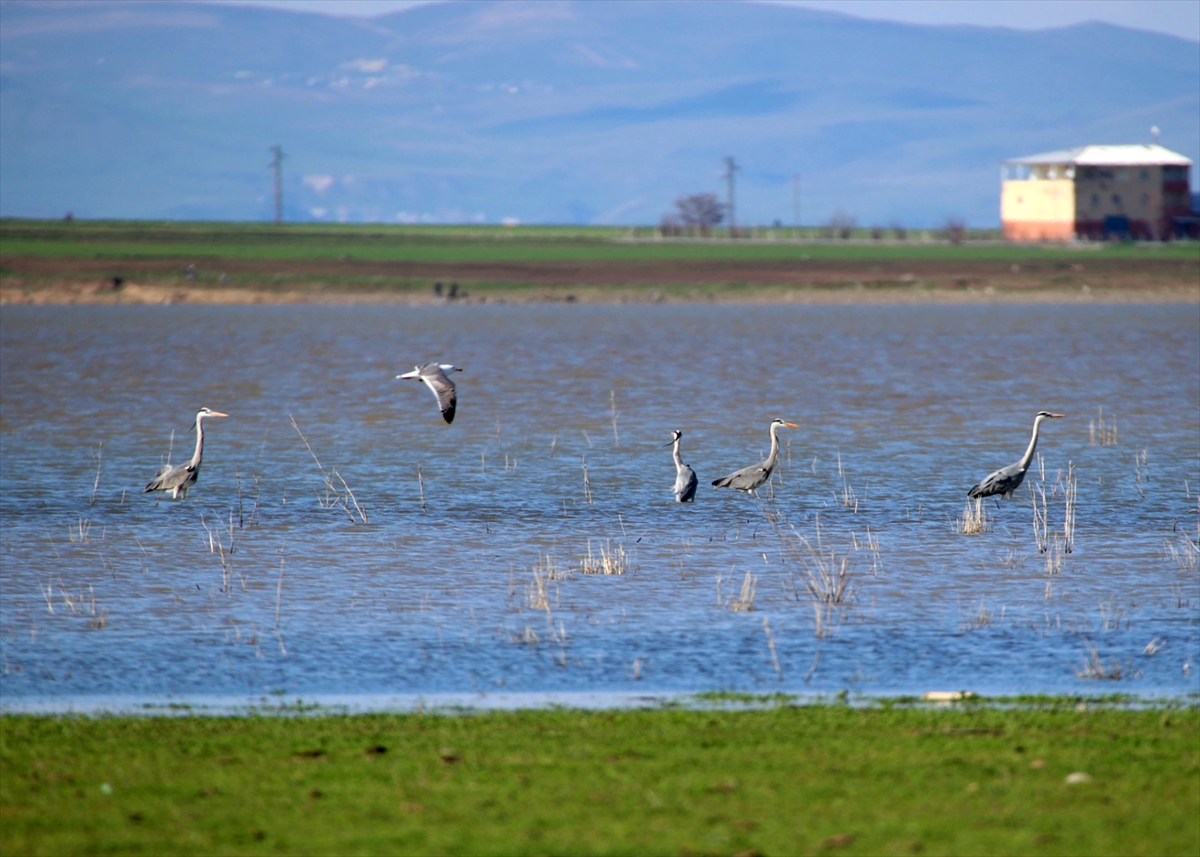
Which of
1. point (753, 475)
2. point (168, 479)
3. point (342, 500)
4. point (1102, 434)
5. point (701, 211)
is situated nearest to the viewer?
point (753, 475)

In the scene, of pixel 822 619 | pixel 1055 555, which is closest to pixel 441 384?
pixel 822 619

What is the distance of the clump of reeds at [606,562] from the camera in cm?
1672

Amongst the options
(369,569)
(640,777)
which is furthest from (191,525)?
(640,777)

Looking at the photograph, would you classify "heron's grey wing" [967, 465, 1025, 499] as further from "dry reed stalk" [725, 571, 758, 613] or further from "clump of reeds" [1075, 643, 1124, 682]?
"clump of reeds" [1075, 643, 1124, 682]

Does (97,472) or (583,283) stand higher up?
(583,283)

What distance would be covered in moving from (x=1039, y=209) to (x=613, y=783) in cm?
12403

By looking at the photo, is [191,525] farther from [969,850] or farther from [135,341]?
[135,341]

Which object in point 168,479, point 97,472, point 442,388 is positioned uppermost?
point 442,388

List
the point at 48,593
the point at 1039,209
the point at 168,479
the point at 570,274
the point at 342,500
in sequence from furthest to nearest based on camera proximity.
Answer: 1. the point at 1039,209
2. the point at 570,274
3. the point at 342,500
4. the point at 168,479
5. the point at 48,593

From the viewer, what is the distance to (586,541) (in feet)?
61.4

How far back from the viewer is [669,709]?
1112 centimetres

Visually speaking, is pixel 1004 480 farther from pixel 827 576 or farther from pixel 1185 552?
pixel 827 576

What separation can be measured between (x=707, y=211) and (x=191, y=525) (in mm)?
154385

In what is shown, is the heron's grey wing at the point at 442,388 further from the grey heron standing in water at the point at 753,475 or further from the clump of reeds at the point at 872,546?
the clump of reeds at the point at 872,546
